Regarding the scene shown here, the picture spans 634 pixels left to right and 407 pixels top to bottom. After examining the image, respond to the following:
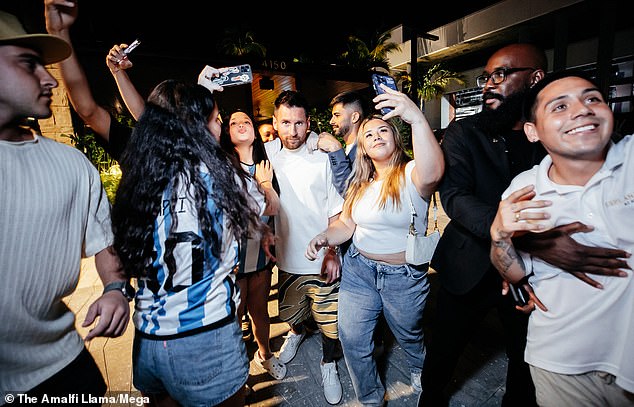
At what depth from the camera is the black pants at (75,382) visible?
1.13m

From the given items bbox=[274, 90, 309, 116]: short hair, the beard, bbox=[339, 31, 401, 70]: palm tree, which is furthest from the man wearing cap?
bbox=[339, 31, 401, 70]: palm tree

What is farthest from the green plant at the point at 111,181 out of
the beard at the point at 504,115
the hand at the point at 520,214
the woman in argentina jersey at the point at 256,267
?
the hand at the point at 520,214

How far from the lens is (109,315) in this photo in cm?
120

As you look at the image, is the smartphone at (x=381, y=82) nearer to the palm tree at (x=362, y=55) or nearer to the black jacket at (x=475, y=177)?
the black jacket at (x=475, y=177)

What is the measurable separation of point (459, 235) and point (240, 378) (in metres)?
1.48

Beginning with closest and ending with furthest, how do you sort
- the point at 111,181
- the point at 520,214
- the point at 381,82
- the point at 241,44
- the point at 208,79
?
1. the point at 520,214
2. the point at 381,82
3. the point at 208,79
4. the point at 111,181
5. the point at 241,44

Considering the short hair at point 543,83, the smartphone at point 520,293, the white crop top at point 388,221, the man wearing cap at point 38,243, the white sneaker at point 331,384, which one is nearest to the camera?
the man wearing cap at point 38,243

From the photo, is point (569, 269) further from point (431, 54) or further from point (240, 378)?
point (431, 54)

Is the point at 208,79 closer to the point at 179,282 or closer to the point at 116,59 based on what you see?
the point at 116,59

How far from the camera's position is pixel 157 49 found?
8570 millimetres

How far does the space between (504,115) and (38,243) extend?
2.40 m

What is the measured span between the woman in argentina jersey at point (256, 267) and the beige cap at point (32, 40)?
3.74 ft

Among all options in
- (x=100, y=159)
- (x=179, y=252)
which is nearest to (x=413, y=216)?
(x=179, y=252)

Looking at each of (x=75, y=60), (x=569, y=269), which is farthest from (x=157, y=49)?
(x=569, y=269)
